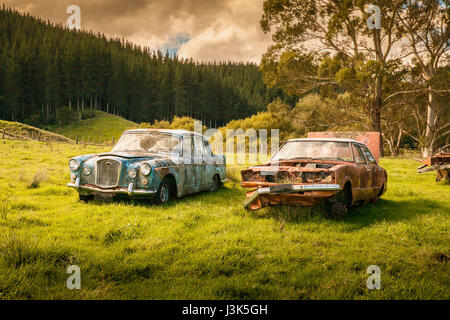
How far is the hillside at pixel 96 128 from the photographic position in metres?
71.3

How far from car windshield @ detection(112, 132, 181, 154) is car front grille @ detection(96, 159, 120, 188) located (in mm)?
1314

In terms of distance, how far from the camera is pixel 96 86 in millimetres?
93688

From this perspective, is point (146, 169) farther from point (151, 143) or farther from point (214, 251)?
point (214, 251)

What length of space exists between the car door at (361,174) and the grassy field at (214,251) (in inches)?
16.7

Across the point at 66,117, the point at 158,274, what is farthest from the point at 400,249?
the point at 66,117

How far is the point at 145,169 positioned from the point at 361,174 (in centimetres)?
468

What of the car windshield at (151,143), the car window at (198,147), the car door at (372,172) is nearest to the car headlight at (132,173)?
the car windshield at (151,143)

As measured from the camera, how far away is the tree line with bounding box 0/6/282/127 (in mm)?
81375

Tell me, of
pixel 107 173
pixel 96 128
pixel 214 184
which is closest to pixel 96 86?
pixel 96 128
